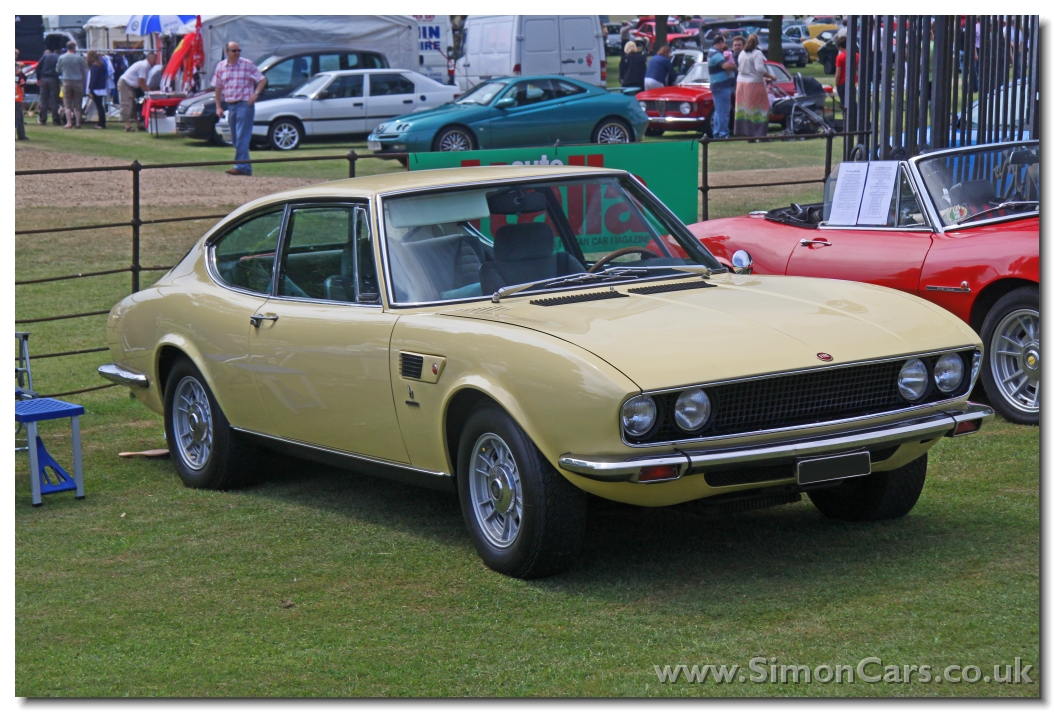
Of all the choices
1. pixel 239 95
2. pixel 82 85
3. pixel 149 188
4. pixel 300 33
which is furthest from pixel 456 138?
pixel 82 85

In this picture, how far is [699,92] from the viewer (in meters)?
25.1

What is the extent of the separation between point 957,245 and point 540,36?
2076 cm

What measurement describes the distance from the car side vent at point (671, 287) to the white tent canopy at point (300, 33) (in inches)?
903

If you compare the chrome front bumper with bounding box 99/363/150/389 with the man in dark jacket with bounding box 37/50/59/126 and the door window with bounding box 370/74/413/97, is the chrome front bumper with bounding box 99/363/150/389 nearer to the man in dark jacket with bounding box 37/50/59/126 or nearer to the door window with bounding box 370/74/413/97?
the door window with bounding box 370/74/413/97

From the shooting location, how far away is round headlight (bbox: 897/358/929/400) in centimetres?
479

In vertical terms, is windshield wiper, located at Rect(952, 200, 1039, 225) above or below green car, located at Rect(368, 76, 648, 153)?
below

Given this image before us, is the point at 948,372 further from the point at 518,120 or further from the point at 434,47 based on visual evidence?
the point at 434,47

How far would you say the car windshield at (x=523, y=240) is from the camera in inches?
213

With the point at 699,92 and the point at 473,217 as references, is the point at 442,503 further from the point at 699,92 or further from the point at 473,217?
the point at 699,92

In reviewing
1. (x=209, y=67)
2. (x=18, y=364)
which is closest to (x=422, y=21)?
(x=209, y=67)

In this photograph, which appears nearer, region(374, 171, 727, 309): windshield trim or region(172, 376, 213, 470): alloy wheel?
region(374, 171, 727, 309): windshield trim

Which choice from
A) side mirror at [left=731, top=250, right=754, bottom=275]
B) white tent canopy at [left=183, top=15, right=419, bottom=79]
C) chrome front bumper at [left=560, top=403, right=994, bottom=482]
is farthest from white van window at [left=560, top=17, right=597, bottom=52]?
chrome front bumper at [left=560, top=403, right=994, bottom=482]

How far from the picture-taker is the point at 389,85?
24734 mm

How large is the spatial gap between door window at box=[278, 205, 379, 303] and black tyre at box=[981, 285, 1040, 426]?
3.52m
